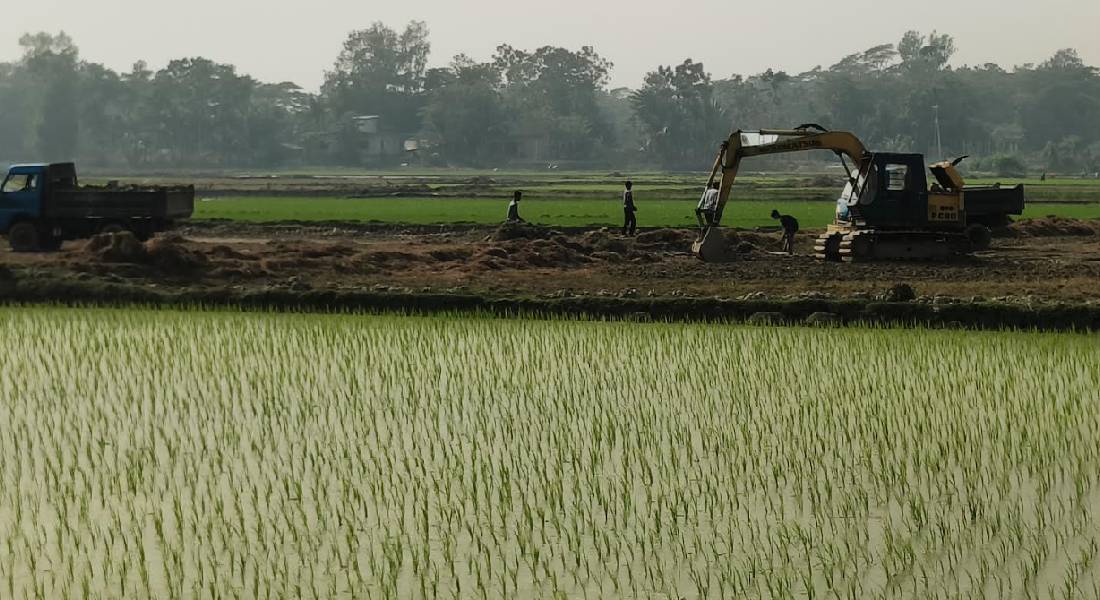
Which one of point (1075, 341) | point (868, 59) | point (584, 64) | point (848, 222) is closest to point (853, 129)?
point (584, 64)

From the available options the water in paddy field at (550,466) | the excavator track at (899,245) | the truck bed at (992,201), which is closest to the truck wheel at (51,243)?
the water in paddy field at (550,466)

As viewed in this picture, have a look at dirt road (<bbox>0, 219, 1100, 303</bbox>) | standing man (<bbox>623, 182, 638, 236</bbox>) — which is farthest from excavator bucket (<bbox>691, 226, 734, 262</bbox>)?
standing man (<bbox>623, 182, 638, 236</bbox>)

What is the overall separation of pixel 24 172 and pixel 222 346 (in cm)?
1236

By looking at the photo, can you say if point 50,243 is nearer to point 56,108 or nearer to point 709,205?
point 709,205

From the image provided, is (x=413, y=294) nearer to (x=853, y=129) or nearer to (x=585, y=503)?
(x=585, y=503)

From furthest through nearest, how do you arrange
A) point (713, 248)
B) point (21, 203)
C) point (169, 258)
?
point (21, 203) < point (713, 248) < point (169, 258)

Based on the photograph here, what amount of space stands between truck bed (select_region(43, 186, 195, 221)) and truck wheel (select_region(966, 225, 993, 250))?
41.0 feet

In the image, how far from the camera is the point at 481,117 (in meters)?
111

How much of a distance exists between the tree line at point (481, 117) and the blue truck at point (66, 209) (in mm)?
75496

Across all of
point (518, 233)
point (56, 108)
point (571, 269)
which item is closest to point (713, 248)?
point (571, 269)

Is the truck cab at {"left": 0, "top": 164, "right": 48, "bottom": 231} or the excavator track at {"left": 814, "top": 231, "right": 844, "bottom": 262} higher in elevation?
the truck cab at {"left": 0, "top": 164, "right": 48, "bottom": 231}

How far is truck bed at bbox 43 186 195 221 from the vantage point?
75.2 feet

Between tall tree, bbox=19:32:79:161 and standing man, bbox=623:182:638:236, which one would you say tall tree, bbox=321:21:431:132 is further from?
standing man, bbox=623:182:638:236

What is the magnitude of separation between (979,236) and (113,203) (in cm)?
1343
